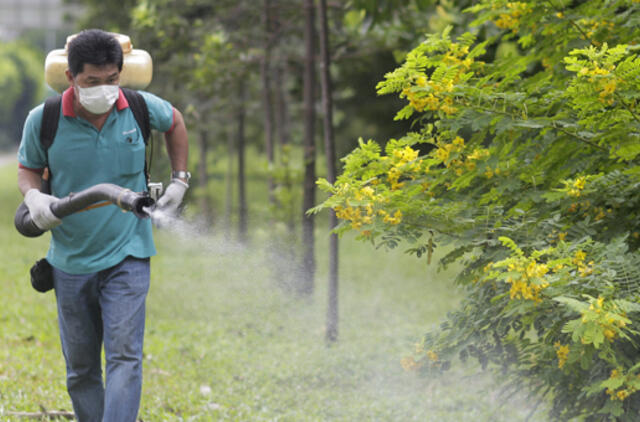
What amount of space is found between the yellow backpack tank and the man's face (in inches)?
8.4

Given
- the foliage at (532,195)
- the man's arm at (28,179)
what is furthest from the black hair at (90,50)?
the foliage at (532,195)

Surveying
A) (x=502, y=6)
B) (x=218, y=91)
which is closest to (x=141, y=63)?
(x=502, y=6)

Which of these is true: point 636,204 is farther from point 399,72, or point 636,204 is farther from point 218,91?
point 218,91

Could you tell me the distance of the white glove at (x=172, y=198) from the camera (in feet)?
10.3

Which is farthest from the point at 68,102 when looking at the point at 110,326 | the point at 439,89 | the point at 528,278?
the point at 528,278

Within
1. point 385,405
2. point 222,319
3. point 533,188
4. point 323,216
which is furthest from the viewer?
point 323,216

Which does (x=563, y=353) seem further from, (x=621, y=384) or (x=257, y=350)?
(x=257, y=350)

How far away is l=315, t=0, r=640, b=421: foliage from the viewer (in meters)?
3.09

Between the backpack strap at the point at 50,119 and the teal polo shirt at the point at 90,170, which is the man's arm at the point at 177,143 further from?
the backpack strap at the point at 50,119

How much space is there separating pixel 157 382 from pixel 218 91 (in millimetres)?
6094

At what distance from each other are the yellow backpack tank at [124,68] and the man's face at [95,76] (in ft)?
0.70

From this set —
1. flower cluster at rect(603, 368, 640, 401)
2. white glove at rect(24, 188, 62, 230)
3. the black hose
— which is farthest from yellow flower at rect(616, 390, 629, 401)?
white glove at rect(24, 188, 62, 230)

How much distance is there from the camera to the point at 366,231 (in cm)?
329

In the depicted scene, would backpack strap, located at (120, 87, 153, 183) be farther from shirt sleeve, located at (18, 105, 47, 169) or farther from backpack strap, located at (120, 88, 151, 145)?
shirt sleeve, located at (18, 105, 47, 169)
